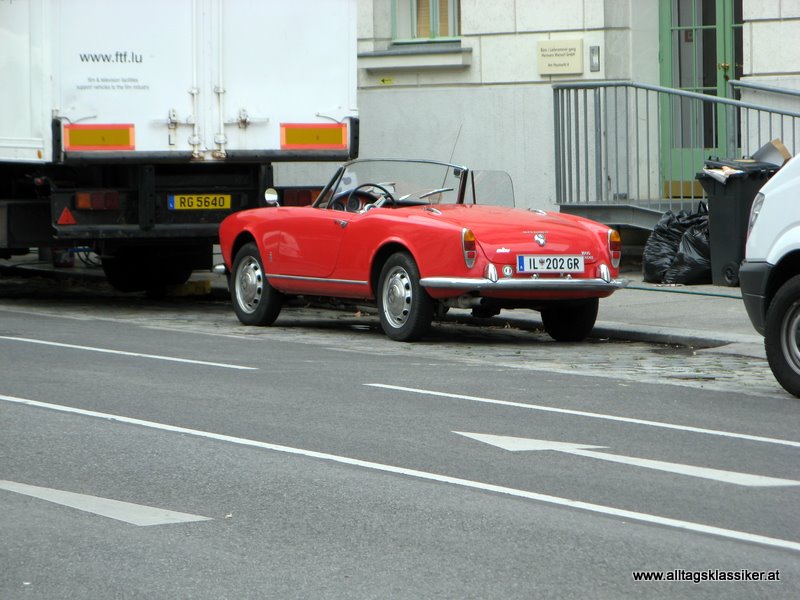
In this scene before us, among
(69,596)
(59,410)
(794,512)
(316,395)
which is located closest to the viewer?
(69,596)

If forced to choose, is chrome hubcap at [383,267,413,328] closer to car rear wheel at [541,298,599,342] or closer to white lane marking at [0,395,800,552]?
car rear wheel at [541,298,599,342]

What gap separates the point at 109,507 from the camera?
5887mm

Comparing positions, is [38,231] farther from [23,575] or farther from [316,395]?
[23,575]

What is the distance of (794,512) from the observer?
18.9 ft

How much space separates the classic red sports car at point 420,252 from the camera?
1119 centimetres

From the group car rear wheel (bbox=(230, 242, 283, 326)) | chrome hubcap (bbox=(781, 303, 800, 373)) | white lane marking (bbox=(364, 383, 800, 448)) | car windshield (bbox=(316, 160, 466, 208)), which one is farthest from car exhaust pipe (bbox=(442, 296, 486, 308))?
chrome hubcap (bbox=(781, 303, 800, 373))

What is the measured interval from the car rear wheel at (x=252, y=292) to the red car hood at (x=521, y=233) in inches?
84.3

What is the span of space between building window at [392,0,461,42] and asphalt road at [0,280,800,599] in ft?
28.9

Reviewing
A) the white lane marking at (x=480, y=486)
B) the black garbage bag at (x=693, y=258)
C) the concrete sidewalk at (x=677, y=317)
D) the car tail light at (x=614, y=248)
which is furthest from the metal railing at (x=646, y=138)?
the white lane marking at (x=480, y=486)

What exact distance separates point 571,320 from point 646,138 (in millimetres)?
5251

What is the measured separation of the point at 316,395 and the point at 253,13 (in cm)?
679

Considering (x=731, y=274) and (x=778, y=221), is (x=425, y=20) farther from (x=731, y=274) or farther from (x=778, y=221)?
(x=778, y=221)

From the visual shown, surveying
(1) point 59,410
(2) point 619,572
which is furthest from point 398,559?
(1) point 59,410

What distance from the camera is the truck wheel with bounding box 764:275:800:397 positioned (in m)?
8.59
